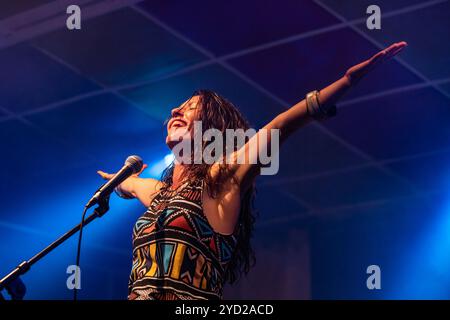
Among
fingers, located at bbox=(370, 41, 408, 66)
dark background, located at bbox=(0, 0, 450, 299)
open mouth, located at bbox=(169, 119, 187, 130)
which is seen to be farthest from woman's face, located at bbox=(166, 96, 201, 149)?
dark background, located at bbox=(0, 0, 450, 299)

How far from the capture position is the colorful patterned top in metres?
3.04

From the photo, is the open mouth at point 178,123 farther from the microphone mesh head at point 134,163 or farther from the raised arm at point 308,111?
the raised arm at point 308,111

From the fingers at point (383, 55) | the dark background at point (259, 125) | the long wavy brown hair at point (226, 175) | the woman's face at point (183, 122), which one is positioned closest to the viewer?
the fingers at point (383, 55)

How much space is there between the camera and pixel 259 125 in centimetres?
703

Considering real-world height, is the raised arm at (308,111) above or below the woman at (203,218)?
above

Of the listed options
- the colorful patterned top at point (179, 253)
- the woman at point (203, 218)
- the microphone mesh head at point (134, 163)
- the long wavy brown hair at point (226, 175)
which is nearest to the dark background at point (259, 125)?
the long wavy brown hair at point (226, 175)

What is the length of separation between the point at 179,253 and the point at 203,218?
162 millimetres

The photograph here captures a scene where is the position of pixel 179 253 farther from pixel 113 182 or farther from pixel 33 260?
pixel 33 260

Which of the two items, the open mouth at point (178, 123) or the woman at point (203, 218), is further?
the open mouth at point (178, 123)

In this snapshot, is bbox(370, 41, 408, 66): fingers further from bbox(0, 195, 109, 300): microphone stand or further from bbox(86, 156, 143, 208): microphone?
bbox(0, 195, 109, 300): microphone stand

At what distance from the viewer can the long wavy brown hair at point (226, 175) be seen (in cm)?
330

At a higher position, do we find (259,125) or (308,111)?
(259,125)

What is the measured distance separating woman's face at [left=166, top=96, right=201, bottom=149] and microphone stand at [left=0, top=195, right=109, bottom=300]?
35cm

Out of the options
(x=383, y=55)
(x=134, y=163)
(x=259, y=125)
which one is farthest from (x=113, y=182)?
(x=259, y=125)
